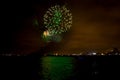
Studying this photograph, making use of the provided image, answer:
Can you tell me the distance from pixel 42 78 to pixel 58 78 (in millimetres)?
4386

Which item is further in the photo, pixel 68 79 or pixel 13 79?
pixel 68 79

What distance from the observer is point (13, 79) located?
8394 centimetres

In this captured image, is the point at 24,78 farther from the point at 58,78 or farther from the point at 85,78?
the point at 85,78

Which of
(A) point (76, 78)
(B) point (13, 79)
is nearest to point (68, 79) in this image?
(A) point (76, 78)

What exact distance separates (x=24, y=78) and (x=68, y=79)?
467 inches

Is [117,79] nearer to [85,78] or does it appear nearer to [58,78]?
[85,78]

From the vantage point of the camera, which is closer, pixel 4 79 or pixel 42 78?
pixel 4 79

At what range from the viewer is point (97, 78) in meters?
87.9

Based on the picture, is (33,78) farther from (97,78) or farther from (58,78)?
(97,78)

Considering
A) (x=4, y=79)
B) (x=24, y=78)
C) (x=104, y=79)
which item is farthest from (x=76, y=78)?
(x=4, y=79)

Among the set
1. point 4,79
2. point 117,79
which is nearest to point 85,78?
point 117,79

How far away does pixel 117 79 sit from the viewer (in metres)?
86.2

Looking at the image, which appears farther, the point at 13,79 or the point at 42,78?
the point at 42,78

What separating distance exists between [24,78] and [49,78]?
7.11 meters
